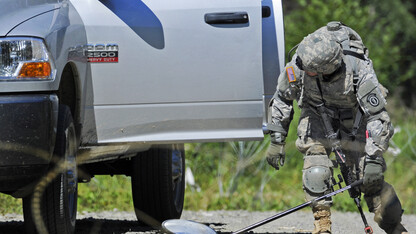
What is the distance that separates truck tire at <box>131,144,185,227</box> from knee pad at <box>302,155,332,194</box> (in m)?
1.55

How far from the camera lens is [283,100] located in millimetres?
5164

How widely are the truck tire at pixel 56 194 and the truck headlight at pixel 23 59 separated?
32cm

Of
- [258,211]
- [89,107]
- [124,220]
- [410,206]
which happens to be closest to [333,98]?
[89,107]

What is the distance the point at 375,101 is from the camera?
4863mm

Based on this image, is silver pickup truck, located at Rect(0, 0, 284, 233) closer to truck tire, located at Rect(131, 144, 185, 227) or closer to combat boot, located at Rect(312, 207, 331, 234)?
combat boot, located at Rect(312, 207, 331, 234)

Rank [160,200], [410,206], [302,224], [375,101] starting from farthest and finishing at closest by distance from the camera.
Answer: [410,206] → [302,224] → [160,200] → [375,101]

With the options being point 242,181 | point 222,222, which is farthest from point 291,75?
point 242,181

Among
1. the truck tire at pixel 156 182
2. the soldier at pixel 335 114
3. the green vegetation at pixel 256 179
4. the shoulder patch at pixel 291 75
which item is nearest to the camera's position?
the soldier at pixel 335 114

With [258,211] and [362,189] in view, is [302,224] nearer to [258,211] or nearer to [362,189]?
[258,211]

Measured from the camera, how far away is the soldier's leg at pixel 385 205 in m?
5.15

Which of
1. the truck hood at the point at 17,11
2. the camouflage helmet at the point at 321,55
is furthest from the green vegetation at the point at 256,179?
the truck hood at the point at 17,11

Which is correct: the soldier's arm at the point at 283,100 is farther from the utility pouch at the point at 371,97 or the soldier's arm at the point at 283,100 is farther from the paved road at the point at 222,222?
the paved road at the point at 222,222

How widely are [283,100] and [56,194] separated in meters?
1.48

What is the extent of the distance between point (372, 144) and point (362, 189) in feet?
1.28
